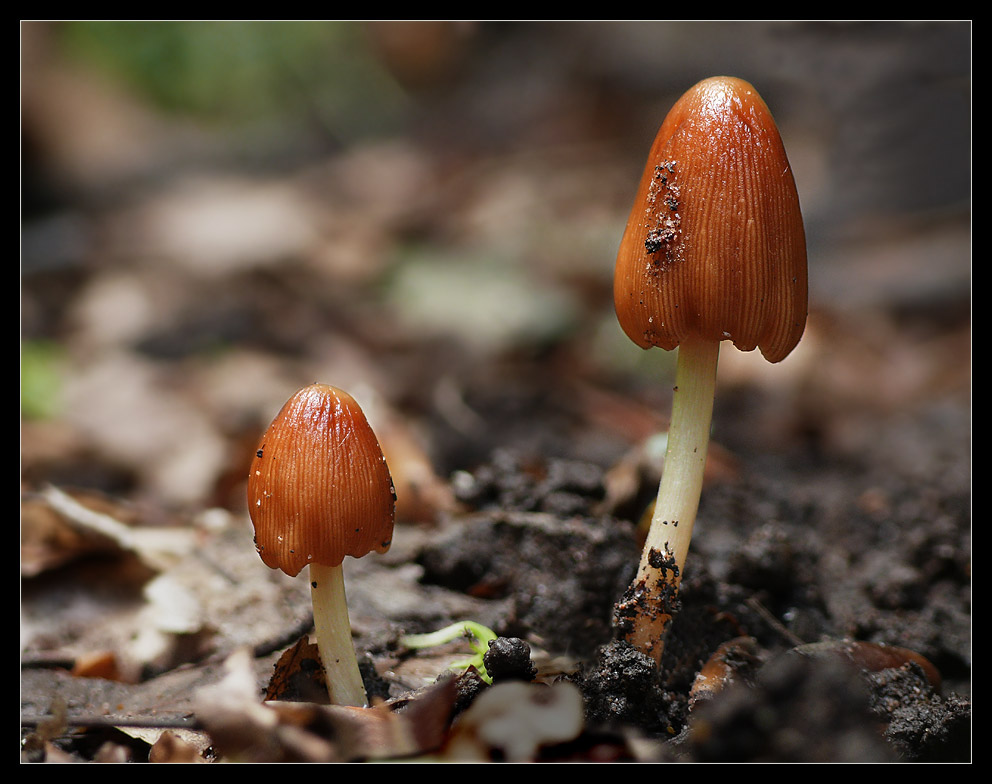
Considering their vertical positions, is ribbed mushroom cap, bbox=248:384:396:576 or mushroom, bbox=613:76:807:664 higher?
mushroom, bbox=613:76:807:664

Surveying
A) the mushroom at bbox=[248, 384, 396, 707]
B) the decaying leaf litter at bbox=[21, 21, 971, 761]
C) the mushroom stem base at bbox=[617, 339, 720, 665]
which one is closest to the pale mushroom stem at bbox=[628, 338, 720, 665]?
the mushroom stem base at bbox=[617, 339, 720, 665]

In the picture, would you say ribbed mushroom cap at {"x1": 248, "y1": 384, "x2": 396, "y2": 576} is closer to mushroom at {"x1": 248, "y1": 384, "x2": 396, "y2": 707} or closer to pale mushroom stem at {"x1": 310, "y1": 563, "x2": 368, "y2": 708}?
mushroom at {"x1": 248, "y1": 384, "x2": 396, "y2": 707}

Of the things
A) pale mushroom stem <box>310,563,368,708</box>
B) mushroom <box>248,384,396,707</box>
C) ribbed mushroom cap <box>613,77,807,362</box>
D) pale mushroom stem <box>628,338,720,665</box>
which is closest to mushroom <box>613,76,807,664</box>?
ribbed mushroom cap <box>613,77,807,362</box>

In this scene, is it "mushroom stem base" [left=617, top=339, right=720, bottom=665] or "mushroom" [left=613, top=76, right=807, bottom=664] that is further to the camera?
"mushroom stem base" [left=617, top=339, right=720, bottom=665]

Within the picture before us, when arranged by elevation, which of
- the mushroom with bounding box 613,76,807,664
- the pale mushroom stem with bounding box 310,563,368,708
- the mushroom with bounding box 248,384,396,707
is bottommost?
Answer: the pale mushroom stem with bounding box 310,563,368,708

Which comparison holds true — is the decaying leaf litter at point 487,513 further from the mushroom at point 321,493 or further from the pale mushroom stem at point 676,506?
the mushroom at point 321,493

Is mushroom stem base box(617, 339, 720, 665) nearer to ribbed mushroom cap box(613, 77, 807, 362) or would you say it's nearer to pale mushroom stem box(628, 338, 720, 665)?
pale mushroom stem box(628, 338, 720, 665)

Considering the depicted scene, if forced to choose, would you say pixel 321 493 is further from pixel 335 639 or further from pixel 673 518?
pixel 673 518
